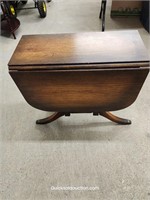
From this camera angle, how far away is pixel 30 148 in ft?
4.46

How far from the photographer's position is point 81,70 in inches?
37.8

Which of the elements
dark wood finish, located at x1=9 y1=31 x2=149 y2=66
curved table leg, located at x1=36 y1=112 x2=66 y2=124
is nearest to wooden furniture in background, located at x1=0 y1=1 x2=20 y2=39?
dark wood finish, located at x1=9 y1=31 x2=149 y2=66

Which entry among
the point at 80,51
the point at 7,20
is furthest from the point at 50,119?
the point at 7,20

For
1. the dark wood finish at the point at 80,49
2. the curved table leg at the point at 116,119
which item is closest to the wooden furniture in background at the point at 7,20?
the dark wood finish at the point at 80,49

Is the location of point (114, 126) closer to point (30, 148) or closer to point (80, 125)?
point (80, 125)

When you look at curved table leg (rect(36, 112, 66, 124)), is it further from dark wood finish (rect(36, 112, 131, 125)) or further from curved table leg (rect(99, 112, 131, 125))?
curved table leg (rect(99, 112, 131, 125))

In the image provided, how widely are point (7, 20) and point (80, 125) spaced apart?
1.84m

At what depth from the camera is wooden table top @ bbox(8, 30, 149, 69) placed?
98 centimetres

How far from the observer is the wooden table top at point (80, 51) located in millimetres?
978

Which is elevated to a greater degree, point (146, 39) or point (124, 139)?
point (146, 39)

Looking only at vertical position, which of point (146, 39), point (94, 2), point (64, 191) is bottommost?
point (64, 191)

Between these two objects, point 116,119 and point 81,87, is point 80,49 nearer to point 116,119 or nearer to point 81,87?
point 81,87

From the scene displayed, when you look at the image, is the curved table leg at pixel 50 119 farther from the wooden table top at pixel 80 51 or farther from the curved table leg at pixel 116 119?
the wooden table top at pixel 80 51

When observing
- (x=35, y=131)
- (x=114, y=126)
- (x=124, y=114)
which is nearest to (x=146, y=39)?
(x=124, y=114)
